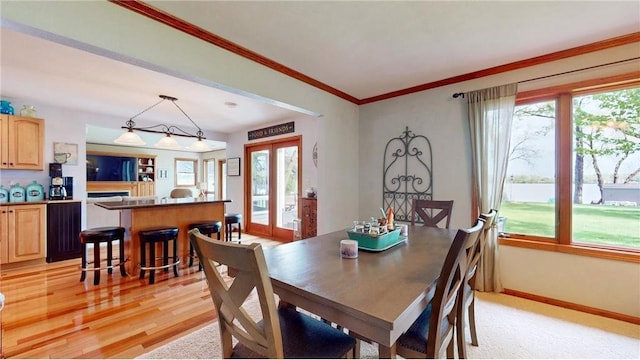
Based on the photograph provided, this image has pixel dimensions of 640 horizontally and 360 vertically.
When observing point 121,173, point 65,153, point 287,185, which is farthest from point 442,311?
point 121,173

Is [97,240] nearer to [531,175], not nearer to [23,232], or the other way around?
[23,232]

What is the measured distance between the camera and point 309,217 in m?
4.52

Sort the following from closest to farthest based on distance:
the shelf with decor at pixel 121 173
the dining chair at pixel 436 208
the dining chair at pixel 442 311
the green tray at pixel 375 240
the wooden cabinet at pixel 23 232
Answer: the dining chair at pixel 442 311 → the green tray at pixel 375 240 → the dining chair at pixel 436 208 → the wooden cabinet at pixel 23 232 → the shelf with decor at pixel 121 173

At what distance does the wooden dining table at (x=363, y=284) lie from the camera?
913mm

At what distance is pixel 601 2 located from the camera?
71.2 inches

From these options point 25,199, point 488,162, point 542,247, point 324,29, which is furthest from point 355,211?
point 25,199

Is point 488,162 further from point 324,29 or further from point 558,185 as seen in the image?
point 324,29

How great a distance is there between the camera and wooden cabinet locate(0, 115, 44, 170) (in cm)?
358

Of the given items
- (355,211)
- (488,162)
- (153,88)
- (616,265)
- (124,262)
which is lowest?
(124,262)

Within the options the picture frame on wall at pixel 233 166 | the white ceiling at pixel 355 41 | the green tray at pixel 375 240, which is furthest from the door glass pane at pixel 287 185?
the green tray at pixel 375 240

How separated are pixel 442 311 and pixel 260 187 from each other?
5066 millimetres

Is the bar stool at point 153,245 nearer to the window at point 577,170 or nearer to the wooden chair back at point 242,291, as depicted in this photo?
the wooden chair back at point 242,291

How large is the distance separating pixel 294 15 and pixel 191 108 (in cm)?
300

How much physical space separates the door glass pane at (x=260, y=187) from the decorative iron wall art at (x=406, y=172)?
2.82 meters
